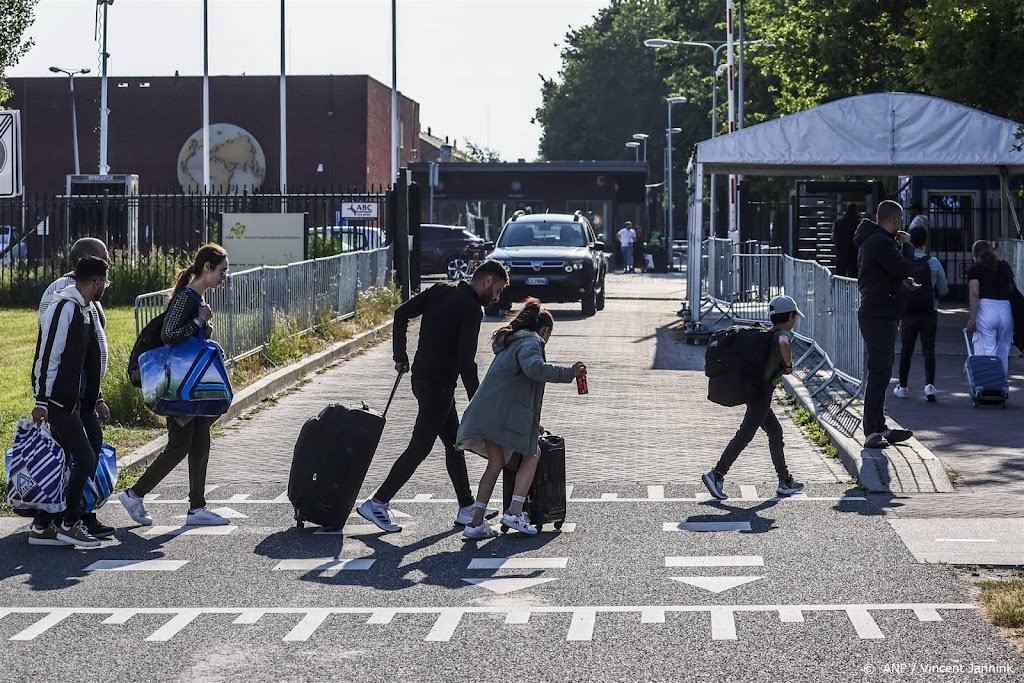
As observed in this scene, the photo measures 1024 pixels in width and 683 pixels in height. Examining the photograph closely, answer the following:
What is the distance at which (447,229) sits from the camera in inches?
1809

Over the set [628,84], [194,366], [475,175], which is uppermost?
[628,84]

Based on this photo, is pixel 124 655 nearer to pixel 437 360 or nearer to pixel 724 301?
pixel 437 360

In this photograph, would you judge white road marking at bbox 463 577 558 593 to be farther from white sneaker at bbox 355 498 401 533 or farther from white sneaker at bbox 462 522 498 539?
white sneaker at bbox 355 498 401 533

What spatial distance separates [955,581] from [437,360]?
330 centimetres

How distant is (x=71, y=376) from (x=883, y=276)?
6118 mm

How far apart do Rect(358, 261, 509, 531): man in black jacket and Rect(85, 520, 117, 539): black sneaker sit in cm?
148

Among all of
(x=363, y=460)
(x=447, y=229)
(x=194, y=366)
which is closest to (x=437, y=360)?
(x=363, y=460)

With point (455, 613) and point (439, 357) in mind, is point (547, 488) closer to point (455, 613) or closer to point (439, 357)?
point (439, 357)

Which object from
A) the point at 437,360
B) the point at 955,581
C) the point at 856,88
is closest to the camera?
the point at 955,581

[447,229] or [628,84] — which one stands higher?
[628,84]

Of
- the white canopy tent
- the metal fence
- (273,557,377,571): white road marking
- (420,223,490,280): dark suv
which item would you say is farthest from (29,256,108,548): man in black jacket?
(420,223,490,280): dark suv

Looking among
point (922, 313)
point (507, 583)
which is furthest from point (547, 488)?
point (922, 313)

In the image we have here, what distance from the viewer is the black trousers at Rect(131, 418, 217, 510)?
9.93 m

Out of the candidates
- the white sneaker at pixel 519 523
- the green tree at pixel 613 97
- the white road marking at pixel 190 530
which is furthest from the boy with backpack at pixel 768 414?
the green tree at pixel 613 97
